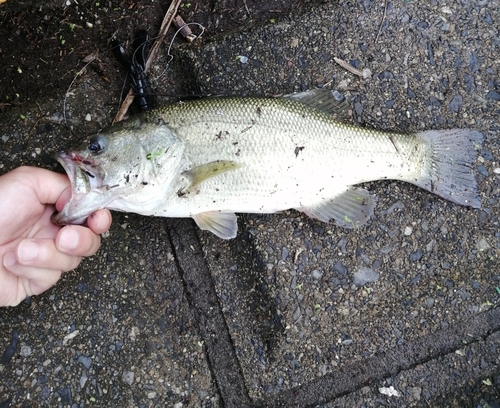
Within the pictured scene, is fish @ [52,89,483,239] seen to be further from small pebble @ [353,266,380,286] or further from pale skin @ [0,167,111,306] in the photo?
small pebble @ [353,266,380,286]

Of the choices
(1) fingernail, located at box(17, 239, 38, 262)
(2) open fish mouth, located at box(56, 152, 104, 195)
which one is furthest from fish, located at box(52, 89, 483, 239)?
(1) fingernail, located at box(17, 239, 38, 262)

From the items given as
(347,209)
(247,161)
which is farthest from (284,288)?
(247,161)

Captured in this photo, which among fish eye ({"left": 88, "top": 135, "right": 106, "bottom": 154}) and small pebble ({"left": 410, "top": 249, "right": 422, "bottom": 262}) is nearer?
fish eye ({"left": 88, "top": 135, "right": 106, "bottom": 154})

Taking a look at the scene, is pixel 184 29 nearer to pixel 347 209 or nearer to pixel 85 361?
pixel 347 209

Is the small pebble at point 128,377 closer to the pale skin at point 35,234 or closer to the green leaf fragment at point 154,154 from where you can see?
the pale skin at point 35,234

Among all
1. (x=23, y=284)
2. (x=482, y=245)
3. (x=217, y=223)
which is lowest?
(x=482, y=245)

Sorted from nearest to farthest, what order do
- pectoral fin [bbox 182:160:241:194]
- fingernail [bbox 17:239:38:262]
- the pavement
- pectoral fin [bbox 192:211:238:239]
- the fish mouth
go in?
fingernail [bbox 17:239:38:262] → the fish mouth → pectoral fin [bbox 182:160:241:194] → pectoral fin [bbox 192:211:238:239] → the pavement
